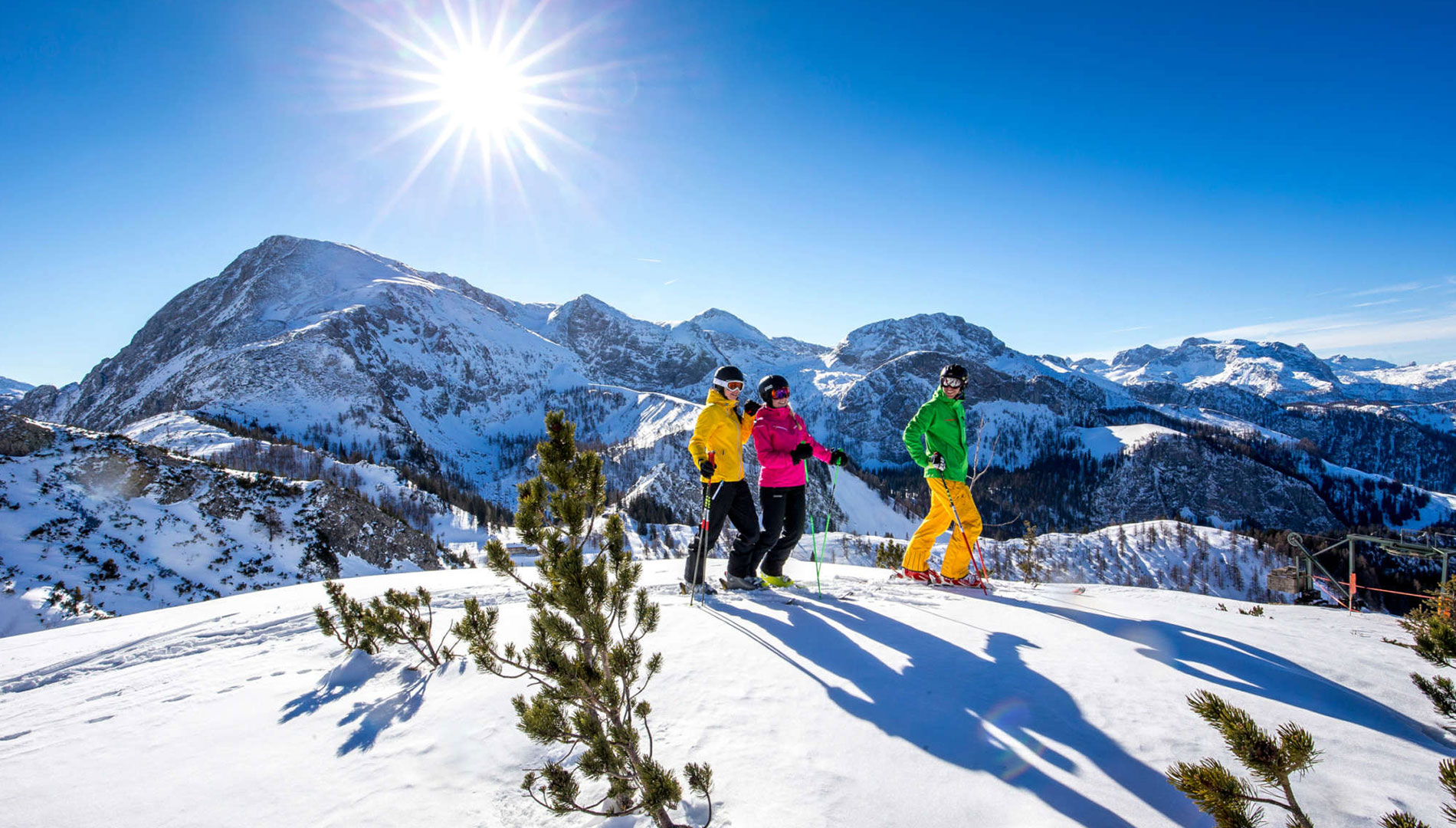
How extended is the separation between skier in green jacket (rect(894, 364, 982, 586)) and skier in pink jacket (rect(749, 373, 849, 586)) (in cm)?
146

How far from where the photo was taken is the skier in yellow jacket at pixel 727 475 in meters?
7.12

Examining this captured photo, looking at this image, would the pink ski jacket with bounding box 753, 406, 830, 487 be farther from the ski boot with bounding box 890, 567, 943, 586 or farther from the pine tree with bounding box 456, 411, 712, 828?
the pine tree with bounding box 456, 411, 712, 828

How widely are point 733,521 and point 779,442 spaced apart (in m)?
1.30

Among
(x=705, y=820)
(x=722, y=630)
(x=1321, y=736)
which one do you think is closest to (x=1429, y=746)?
(x=1321, y=736)

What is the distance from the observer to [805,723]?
3.39 m

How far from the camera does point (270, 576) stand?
2728 cm

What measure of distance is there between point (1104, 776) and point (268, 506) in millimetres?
40810

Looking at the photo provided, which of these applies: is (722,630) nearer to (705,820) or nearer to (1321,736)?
(705,820)

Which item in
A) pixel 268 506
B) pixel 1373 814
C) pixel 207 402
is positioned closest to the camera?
pixel 1373 814

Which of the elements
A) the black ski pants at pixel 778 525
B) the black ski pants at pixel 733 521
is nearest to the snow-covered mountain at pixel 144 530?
the black ski pants at pixel 733 521

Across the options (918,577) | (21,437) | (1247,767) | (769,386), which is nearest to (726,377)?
(769,386)

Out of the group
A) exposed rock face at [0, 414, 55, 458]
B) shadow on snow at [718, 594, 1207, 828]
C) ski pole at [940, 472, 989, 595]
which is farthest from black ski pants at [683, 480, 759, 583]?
exposed rock face at [0, 414, 55, 458]

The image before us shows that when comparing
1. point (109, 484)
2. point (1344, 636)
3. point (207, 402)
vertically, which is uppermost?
point (207, 402)

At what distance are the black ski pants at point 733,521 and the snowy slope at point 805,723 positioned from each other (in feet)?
5.00
